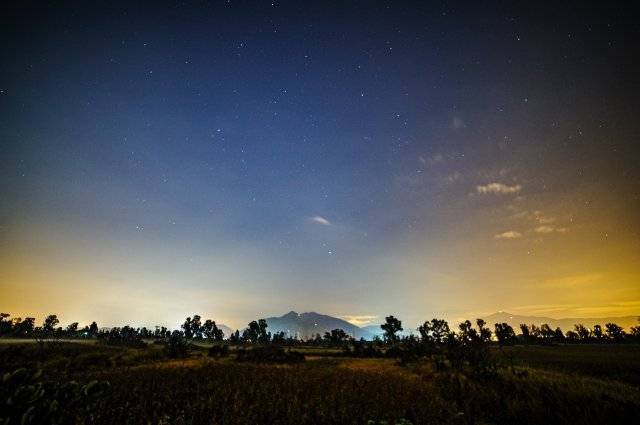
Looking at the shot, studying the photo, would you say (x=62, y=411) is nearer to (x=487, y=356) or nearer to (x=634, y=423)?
(x=634, y=423)

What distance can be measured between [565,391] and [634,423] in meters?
6.24

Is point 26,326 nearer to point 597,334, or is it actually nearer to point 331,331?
point 331,331

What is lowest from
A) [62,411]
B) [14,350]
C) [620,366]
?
[620,366]

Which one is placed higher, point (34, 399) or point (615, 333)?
point (615, 333)

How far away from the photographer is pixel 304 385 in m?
14.8

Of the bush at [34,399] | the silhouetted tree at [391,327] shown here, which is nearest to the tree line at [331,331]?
the silhouetted tree at [391,327]

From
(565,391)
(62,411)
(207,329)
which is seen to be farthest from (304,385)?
(207,329)

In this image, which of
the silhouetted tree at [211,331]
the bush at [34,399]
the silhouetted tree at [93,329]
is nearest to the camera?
the bush at [34,399]

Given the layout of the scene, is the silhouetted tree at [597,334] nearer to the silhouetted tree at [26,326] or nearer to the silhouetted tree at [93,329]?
the silhouetted tree at [93,329]

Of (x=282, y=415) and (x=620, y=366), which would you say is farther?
(x=620, y=366)

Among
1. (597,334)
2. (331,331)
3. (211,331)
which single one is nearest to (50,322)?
(211,331)

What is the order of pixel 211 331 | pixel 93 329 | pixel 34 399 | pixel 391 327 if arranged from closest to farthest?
pixel 34 399, pixel 391 327, pixel 93 329, pixel 211 331

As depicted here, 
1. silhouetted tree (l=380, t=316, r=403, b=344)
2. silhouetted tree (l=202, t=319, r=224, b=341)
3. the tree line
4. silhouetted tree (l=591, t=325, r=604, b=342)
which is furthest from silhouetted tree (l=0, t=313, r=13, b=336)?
silhouetted tree (l=591, t=325, r=604, b=342)

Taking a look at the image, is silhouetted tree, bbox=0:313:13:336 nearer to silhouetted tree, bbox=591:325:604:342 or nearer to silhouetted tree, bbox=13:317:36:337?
silhouetted tree, bbox=13:317:36:337
